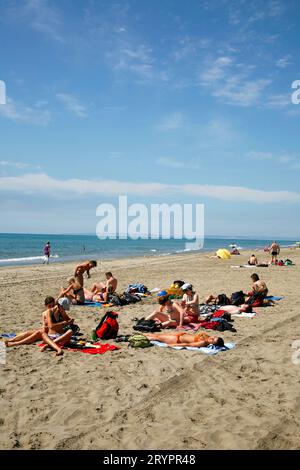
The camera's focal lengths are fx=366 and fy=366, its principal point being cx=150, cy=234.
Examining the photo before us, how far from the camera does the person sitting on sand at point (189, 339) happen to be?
7.49 metres

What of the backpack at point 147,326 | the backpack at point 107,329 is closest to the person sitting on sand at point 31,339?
the backpack at point 107,329

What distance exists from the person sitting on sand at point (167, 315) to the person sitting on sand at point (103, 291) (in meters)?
3.94

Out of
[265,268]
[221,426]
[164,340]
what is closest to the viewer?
[221,426]

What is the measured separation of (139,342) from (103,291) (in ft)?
20.7

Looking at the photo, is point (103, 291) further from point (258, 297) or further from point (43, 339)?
point (43, 339)

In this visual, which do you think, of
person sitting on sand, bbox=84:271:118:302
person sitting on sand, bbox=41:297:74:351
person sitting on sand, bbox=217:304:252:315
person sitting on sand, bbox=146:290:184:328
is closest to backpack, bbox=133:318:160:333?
person sitting on sand, bbox=146:290:184:328

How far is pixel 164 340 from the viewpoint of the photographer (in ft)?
25.9

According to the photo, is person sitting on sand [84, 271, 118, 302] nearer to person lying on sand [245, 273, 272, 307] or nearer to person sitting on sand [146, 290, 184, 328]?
person sitting on sand [146, 290, 184, 328]

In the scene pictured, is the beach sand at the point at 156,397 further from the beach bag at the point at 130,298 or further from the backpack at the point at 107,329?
the beach bag at the point at 130,298

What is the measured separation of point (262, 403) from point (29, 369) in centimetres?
388

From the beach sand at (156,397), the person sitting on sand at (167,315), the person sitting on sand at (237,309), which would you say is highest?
the person sitting on sand at (167,315)

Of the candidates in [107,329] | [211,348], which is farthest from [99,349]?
[211,348]
